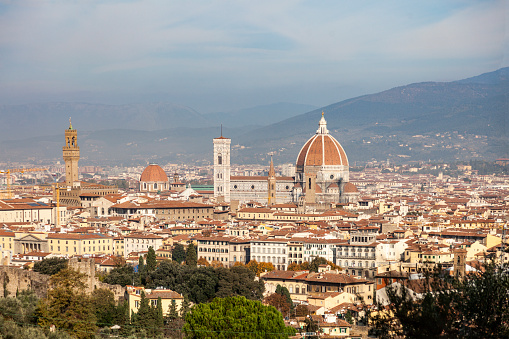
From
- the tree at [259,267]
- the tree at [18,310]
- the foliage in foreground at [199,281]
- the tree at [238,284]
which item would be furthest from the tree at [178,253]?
the tree at [18,310]

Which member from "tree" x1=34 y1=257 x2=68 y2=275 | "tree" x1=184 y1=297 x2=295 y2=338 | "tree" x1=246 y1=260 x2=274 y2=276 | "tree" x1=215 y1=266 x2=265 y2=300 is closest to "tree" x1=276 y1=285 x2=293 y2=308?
"tree" x1=215 y1=266 x2=265 y2=300

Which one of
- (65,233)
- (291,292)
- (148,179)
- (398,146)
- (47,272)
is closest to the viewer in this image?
(47,272)

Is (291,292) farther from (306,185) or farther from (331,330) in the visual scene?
(306,185)

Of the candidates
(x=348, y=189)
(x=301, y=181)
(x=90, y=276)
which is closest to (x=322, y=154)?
(x=301, y=181)

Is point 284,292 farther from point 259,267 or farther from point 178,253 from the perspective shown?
point 178,253

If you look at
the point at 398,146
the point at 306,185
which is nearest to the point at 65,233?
the point at 306,185

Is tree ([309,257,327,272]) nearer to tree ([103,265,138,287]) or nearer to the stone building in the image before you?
tree ([103,265,138,287])

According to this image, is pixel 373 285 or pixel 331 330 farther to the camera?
pixel 373 285
